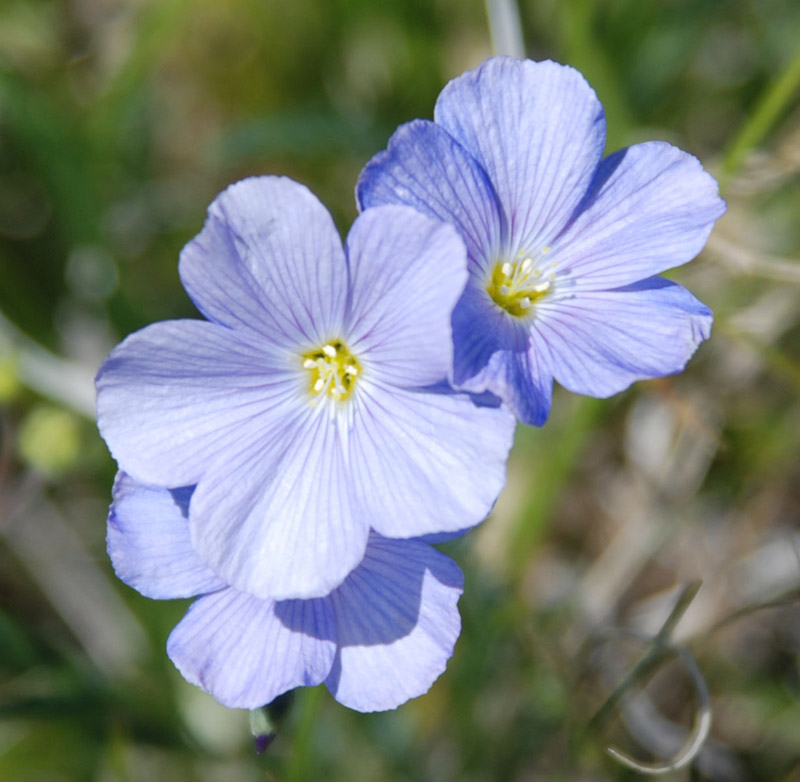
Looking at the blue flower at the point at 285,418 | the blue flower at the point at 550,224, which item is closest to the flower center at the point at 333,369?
the blue flower at the point at 285,418

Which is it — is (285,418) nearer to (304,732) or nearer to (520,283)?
(520,283)

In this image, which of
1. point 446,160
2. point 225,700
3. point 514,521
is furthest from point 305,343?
point 514,521

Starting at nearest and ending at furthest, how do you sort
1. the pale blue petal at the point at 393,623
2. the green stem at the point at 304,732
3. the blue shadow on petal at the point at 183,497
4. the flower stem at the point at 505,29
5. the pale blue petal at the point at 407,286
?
the pale blue petal at the point at 407,286
the pale blue petal at the point at 393,623
the blue shadow on petal at the point at 183,497
the green stem at the point at 304,732
the flower stem at the point at 505,29

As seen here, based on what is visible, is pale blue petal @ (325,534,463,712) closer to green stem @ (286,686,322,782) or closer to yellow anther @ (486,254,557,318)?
green stem @ (286,686,322,782)

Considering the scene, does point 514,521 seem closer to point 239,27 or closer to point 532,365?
point 532,365

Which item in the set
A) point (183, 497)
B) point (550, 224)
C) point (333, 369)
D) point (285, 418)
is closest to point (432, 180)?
point (550, 224)

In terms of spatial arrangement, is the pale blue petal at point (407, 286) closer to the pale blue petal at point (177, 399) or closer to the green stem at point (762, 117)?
the pale blue petal at point (177, 399)
